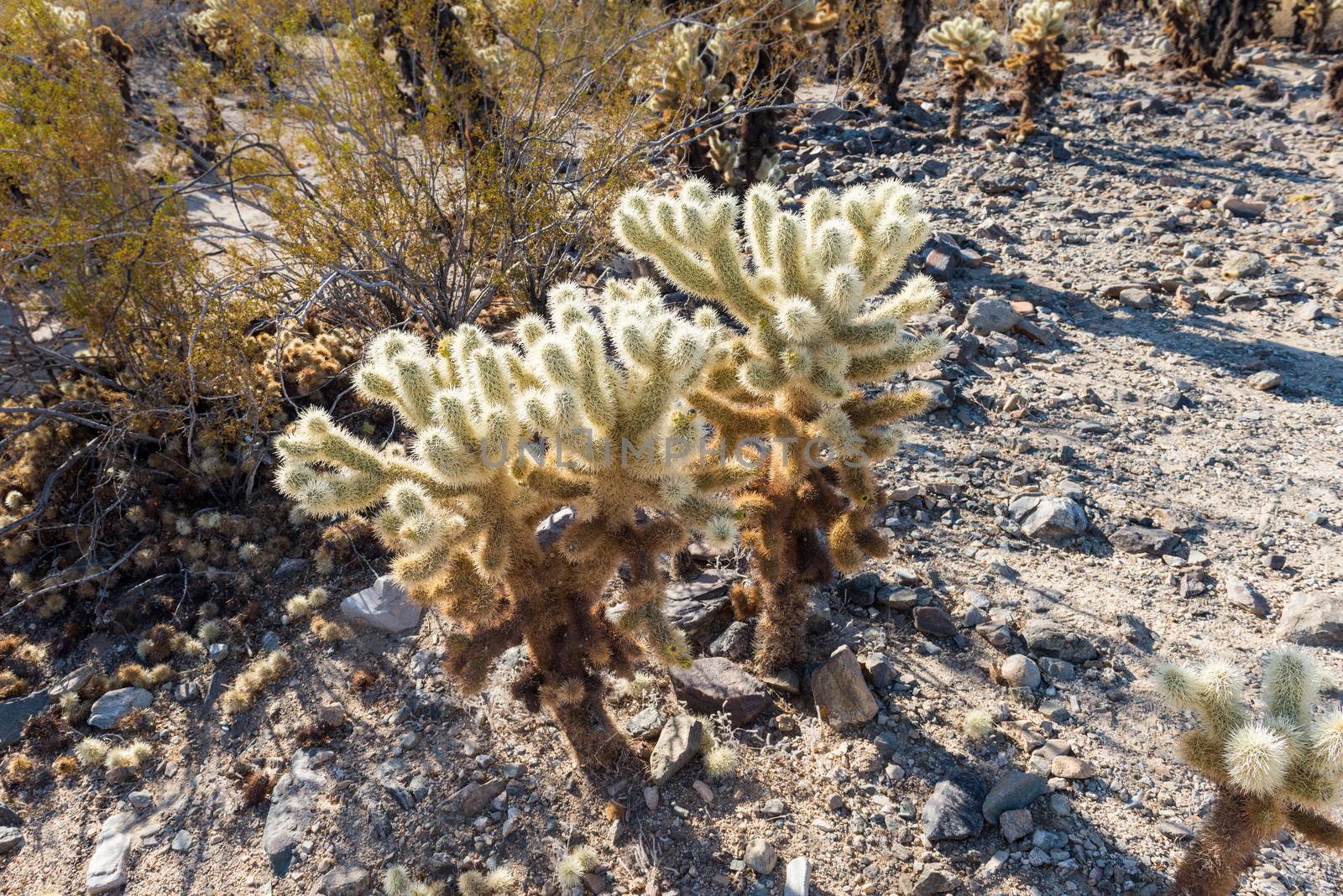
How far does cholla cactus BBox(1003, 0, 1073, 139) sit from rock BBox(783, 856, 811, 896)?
35.0 ft

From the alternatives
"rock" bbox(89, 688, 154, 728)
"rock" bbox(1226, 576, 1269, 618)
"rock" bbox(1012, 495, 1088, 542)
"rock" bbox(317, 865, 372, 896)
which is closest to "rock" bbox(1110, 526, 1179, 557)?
"rock" bbox(1012, 495, 1088, 542)

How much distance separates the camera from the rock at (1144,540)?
4.14 m

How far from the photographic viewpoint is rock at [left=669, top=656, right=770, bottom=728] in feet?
11.2

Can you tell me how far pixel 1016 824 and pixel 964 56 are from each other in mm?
10466

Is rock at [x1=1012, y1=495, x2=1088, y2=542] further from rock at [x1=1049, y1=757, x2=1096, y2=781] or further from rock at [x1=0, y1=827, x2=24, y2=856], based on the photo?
rock at [x1=0, y1=827, x2=24, y2=856]

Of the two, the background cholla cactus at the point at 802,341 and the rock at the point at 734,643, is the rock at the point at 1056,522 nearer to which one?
the background cholla cactus at the point at 802,341

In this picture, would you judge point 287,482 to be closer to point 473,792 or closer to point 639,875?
point 473,792

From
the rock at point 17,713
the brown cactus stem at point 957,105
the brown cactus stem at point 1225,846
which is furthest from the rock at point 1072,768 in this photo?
the brown cactus stem at point 957,105

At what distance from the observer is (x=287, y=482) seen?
2.50 meters

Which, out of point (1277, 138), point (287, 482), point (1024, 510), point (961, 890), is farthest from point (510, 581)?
point (1277, 138)

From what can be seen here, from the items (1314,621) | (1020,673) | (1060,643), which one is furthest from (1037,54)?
(1020,673)

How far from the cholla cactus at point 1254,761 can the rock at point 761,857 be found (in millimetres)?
1340

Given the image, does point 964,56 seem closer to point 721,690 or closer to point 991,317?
point 991,317

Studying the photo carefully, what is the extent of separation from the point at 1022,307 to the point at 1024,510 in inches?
110
